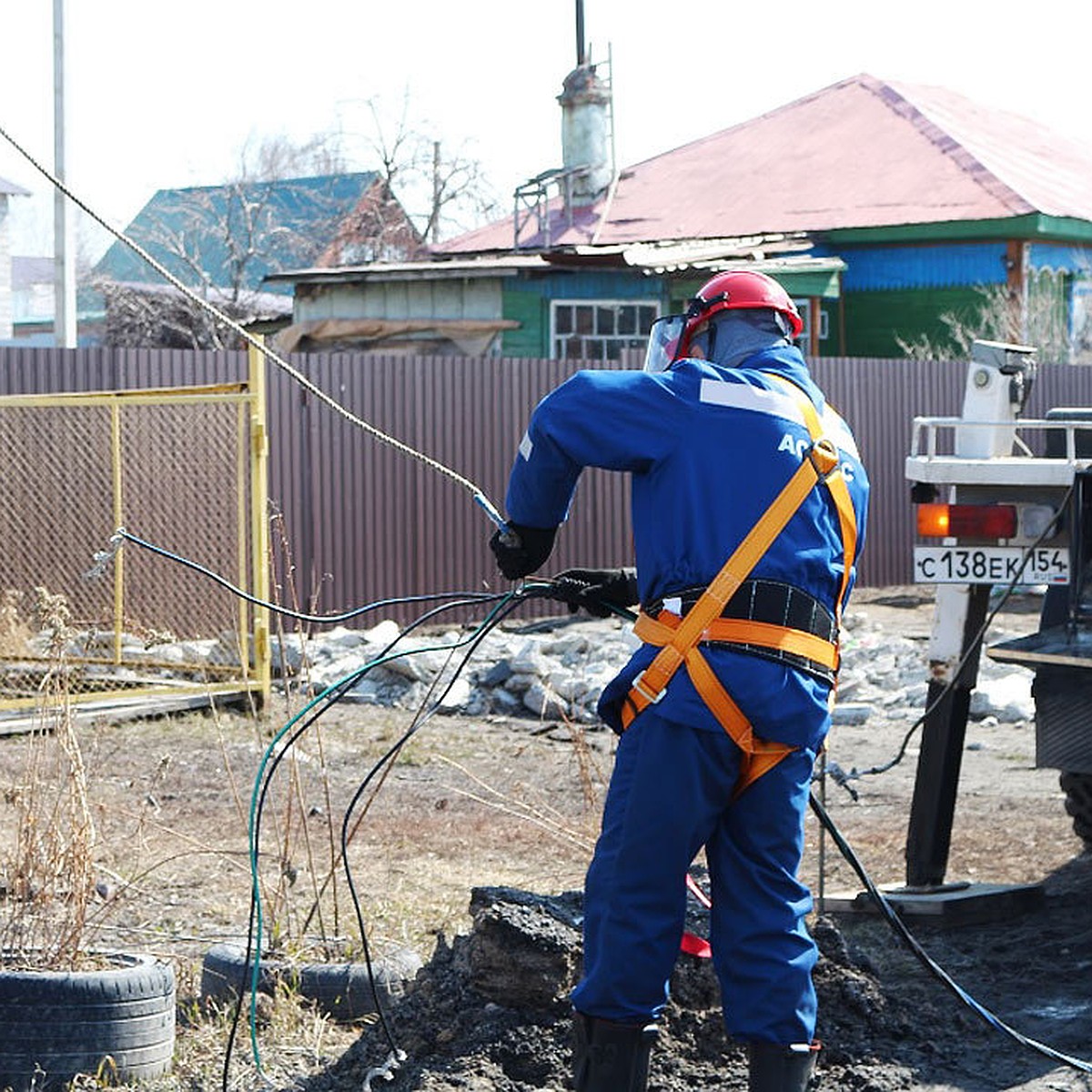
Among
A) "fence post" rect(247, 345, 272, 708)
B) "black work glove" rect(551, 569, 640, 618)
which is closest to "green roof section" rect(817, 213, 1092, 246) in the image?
"fence post" rect(247, 345, 272, 708)

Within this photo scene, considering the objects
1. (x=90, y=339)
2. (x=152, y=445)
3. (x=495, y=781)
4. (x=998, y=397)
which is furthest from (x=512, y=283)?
(x=90, y=339)

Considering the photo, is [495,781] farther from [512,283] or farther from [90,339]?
[90,339]

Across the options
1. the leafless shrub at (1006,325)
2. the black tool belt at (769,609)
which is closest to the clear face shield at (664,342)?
the black tool belt at (769,609)

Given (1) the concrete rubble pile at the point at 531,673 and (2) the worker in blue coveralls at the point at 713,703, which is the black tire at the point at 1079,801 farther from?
(1) the concrete rubble pile at the point at 531,673

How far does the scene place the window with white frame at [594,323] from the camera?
25125mm

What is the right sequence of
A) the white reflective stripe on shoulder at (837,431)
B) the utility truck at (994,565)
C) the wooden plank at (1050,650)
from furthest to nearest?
the utility truck at (994,565), the wooden plank at (1050,650), the white reflective stripe on shoulder at (837,431)

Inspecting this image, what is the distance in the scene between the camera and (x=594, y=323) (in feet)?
83.0

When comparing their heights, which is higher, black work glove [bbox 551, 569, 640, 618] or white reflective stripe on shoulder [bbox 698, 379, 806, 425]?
white reflective stripe on shoulder [bbox 698, 379, 806, 425]

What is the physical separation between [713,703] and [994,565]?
2.51 m

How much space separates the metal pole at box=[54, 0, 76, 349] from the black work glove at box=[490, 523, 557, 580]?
14000 millimetres

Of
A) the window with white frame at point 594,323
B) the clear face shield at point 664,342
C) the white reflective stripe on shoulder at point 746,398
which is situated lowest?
the white reflective stripe on shoulder at point 746,398

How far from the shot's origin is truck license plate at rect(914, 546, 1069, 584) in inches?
249

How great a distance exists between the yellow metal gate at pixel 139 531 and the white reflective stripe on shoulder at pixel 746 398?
6.96m

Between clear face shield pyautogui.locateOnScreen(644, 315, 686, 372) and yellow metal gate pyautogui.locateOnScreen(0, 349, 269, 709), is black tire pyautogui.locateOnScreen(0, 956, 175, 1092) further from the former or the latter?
yellow metal gate pyautogui.locateOnScreen(0, 349, 269, 709)
